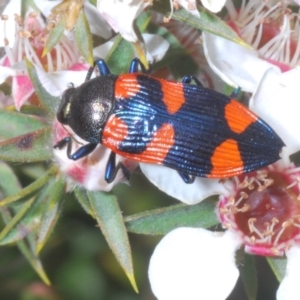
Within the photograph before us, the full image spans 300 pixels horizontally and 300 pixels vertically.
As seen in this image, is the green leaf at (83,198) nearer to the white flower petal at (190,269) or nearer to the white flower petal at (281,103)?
the white flower petal at (190,269)

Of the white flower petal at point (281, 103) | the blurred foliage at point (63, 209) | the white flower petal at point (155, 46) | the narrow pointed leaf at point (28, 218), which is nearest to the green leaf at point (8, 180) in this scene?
the blurred foliage at point (63, 209)

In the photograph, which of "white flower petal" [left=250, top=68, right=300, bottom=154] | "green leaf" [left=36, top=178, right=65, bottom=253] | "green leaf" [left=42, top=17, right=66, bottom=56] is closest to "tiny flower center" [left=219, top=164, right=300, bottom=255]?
"white flower petal" [left=250, top=68, right=300, bottom=154]

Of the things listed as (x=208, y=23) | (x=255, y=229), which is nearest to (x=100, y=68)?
(x=208, y=23)

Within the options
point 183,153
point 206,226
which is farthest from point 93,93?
point 206,226

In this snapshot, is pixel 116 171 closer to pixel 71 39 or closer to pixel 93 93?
pixel 93 93

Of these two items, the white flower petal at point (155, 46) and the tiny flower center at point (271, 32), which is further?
the tiny flower center at point (271, 32)

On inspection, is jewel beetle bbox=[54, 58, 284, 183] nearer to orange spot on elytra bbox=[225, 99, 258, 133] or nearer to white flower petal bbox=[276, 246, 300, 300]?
orange spot on elytra bbox=[225, 99, 258, 133]
